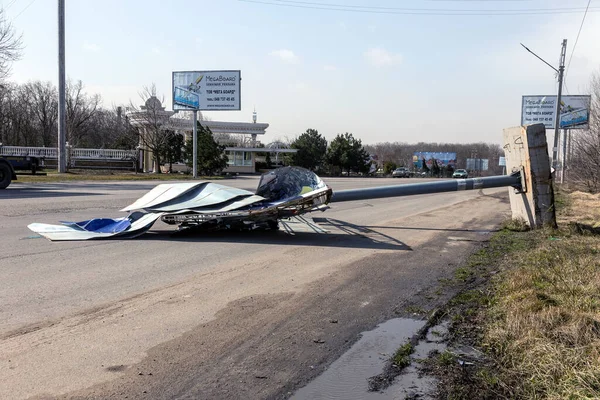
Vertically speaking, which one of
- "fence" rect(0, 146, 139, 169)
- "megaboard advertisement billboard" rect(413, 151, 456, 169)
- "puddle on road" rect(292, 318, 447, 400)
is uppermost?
"megaboard advertisement billboard" rect(413, 151, 456, 169)

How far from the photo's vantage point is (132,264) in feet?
25.7

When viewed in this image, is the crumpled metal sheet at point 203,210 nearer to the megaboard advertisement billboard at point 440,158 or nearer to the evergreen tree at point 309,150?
the evergreen tree at point 309,150

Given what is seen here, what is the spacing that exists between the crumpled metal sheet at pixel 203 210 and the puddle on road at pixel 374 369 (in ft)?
16.5

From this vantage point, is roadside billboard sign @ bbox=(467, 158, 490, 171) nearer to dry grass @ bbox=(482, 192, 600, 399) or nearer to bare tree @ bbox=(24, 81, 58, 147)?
bare tree @ bbox=(24, 81, 58, 147)

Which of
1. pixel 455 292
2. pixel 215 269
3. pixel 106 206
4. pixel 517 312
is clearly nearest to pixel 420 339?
pixel 517 312

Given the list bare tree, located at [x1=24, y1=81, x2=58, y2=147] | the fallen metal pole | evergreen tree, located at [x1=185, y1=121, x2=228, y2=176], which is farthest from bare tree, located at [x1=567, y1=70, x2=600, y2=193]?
bare tree, located at [x1=24, y1=81, x2=58, y2=147]

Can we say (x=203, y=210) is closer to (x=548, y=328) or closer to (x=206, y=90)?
(x=548, y=328)

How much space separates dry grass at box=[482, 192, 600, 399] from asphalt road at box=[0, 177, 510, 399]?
1212mm

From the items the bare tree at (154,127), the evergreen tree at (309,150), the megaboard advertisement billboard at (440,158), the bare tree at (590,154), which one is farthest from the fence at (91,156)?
the megaboard advertisement billboard at (440,158)

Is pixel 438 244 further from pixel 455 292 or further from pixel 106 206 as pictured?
pixel 106 206

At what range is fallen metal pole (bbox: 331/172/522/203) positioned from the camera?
12.4 metres

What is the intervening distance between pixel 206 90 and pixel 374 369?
46934 mm

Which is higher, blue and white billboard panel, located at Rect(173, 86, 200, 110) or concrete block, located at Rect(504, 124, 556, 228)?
blue and white billboard panel, located at Rect(173, 86, 200, 110)

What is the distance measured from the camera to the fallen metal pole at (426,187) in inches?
489
